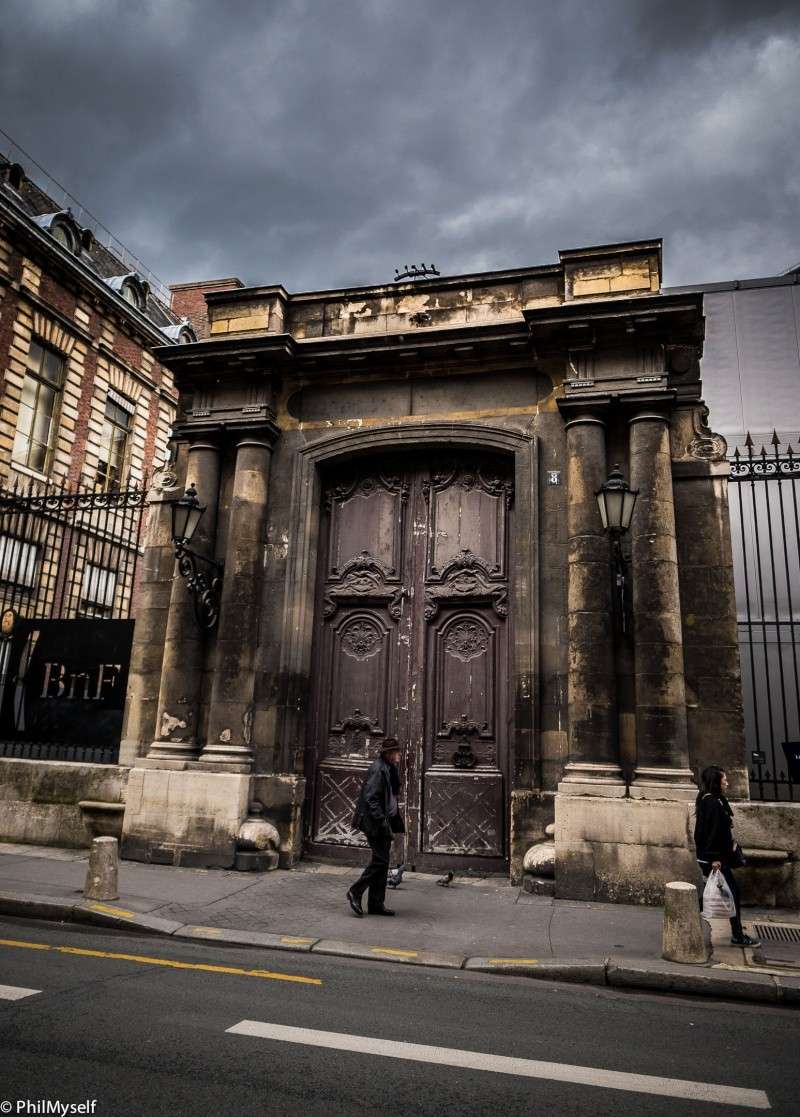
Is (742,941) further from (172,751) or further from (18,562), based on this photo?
(18,562)

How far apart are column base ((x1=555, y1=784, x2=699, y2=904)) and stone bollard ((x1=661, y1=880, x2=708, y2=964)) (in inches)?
82.2

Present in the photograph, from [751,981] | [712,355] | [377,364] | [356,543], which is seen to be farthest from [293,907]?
[712,355]

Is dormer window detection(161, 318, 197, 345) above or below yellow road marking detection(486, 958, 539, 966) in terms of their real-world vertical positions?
above

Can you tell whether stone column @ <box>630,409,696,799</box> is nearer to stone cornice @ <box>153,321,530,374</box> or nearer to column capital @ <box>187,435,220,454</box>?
stone cornice @ <box>153,321,530,374</box>


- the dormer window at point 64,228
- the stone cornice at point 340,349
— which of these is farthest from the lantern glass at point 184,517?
the dormer window at point 64,228

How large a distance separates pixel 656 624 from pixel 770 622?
1.82m

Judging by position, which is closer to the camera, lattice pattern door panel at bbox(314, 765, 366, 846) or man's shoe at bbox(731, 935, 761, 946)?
man's shoe at bbox(731, 935, 761, 946)

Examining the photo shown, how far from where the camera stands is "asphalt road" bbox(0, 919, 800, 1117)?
11.3 ft

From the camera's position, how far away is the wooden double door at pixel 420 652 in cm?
957

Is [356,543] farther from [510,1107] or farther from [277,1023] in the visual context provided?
[510,1107]

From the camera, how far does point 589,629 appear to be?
880 cm

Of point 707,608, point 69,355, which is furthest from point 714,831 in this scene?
point 69,355

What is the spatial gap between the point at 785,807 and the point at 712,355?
1459cm

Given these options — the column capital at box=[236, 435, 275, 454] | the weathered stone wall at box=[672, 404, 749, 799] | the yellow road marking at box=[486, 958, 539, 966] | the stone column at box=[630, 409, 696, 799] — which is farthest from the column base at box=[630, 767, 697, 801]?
the column capital at box=[236, 435, 275, 454]
